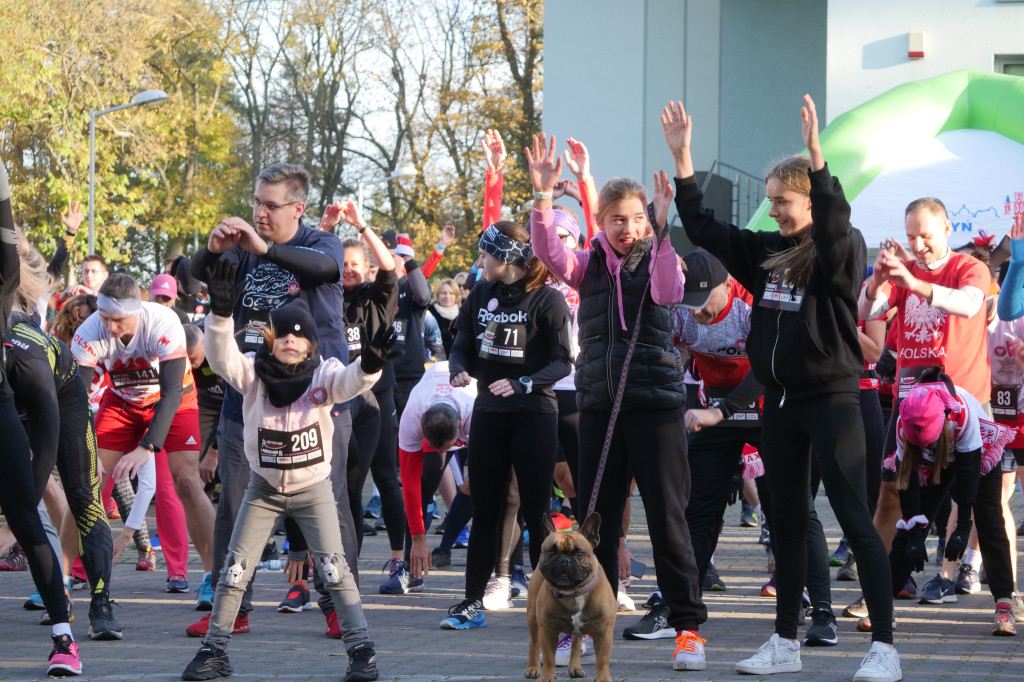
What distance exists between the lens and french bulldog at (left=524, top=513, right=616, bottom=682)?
209 inches

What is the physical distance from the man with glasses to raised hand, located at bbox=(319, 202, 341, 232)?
404mm

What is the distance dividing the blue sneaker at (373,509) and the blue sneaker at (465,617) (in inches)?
204

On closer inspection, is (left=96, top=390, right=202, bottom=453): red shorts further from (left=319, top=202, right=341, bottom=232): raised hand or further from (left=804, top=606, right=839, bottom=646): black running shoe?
(left=804, top=606, right=839, bottom=646): black running shoe

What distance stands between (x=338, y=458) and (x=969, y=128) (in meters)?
13.1

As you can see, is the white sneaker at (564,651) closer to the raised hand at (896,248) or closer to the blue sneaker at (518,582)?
the blue sneaker at (518,582)

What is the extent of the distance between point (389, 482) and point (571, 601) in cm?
314

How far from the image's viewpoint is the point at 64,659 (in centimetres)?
552

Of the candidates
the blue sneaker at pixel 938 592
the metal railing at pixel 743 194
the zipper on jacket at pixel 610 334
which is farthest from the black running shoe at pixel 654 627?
the metal railing at pixel 743 194

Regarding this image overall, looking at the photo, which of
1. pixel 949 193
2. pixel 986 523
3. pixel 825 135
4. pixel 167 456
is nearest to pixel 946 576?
Result: pixel 986 523

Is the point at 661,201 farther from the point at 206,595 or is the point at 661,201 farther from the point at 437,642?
the point at 206,595

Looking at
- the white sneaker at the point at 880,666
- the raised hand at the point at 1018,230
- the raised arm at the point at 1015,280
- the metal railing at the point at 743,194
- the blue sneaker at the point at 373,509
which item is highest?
the metal railing at the point at 743,194

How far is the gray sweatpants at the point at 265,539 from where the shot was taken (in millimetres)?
5551

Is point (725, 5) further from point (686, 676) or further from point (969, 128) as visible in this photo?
point (686, 676)

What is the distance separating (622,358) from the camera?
582 centimetres
